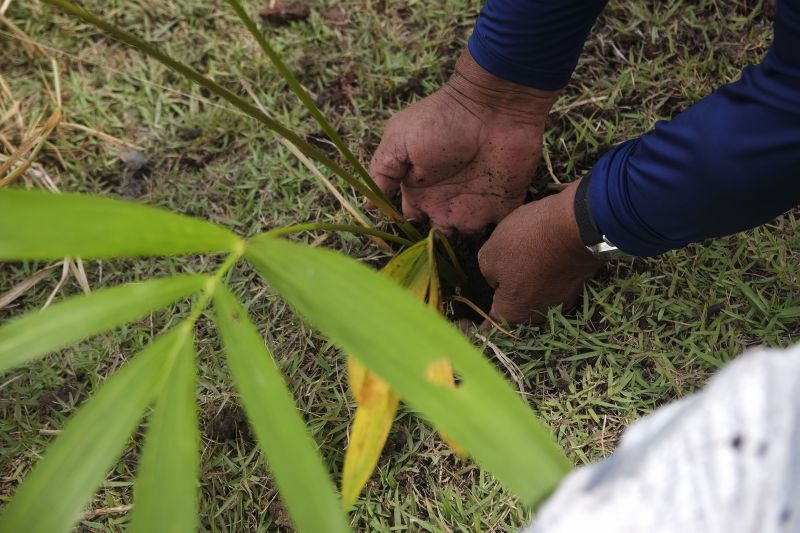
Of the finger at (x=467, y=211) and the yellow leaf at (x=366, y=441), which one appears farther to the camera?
the finger at (x=467, y=211)

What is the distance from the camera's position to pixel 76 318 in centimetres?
48

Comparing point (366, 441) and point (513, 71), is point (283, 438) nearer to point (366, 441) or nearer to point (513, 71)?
point (366, 441)

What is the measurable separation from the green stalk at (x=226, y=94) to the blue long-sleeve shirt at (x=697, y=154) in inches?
10.2

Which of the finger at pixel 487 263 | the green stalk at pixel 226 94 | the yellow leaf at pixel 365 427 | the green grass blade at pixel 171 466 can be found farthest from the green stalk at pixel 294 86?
the green grass blade at pixel 171 466

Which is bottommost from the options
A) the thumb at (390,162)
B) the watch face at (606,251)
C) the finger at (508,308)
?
the finger at (508,308)

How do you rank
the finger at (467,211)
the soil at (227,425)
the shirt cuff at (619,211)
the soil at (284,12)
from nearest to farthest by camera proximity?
the shirt cuff at (619,211), the soil at (227,425), the finger at (467,211), the soil at (284,12)

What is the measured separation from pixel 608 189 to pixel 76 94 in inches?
35.6

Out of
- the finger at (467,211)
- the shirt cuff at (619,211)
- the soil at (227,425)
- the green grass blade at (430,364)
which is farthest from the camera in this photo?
the finger at (467,211)

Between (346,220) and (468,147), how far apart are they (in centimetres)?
21

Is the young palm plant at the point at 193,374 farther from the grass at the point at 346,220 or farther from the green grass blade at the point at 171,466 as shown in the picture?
the grass at the point at 346,220

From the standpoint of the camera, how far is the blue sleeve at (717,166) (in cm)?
57

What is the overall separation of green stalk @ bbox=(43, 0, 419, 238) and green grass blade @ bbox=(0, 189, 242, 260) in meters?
0.22

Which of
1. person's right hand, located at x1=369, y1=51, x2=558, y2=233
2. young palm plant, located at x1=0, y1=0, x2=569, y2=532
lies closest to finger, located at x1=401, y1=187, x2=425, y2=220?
person's right hand, located at x1=369, y1=51, x2=558, y2=233

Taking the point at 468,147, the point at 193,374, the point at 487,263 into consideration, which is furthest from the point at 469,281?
the point at 193,374
